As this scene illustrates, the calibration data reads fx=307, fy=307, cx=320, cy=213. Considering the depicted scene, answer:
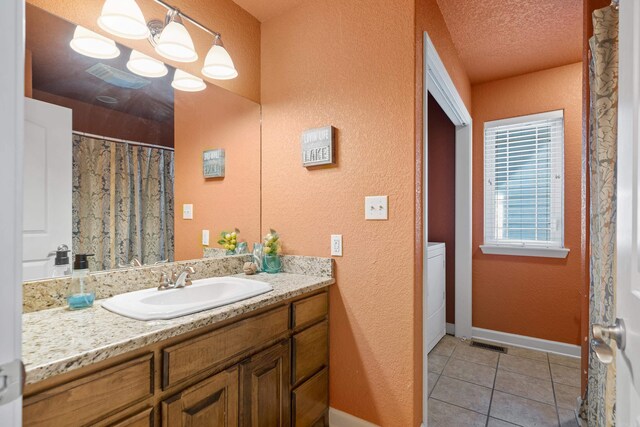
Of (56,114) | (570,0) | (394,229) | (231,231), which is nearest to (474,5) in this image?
(570,0)

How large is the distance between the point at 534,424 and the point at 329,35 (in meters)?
2.61

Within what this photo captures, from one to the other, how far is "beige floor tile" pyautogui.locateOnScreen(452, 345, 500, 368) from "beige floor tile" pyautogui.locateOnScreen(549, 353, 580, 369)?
0.44 m

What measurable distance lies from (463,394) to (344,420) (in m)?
0.93

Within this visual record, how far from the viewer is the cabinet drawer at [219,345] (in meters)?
0.99

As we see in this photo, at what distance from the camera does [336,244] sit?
1.78 meters

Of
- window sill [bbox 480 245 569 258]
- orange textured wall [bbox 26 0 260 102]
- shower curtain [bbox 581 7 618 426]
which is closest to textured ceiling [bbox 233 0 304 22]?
orange textured wall [bbox 26 0 260 102]

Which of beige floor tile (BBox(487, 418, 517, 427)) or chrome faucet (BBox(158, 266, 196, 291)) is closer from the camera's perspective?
chrome faucet (BBox(158, 266, 196, 291))

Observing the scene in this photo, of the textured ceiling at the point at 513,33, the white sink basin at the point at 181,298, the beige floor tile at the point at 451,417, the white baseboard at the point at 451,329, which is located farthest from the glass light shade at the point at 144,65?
the white baseboard at the point at 451,329

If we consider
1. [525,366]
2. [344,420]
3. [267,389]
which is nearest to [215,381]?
[267,389]

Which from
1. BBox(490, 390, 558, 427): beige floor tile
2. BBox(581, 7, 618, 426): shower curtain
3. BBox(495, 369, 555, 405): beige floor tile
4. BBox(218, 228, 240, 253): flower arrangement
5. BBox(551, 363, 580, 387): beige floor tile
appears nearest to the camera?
BBox(581, 7, 618, 426): shower curtain

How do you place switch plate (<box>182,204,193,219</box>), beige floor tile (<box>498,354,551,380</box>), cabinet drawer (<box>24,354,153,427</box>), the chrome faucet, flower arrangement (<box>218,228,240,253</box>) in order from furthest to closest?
1. beige floor tile (<box>498,354,551,380</box>)
2. flower arrangement (<box>218,228,240,253</box>)
3. switch plate (<box>182,204,193,219</box>)
4. the chrome faucet
5. cabinet drawer (<box>24,354,153,427</box>)

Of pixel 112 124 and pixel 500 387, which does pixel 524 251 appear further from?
pixel 112 124

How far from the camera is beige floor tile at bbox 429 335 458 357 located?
2.74 m

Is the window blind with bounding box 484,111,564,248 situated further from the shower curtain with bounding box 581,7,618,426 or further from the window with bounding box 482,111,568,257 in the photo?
the shower curtain with bounding box 581,7,618,426
